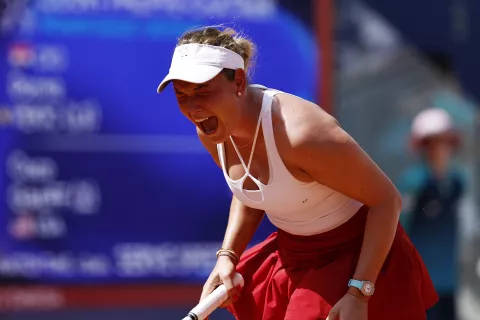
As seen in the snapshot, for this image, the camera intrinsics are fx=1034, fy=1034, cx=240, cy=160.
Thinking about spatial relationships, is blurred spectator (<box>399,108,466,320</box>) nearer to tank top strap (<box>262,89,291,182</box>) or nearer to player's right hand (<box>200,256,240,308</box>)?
player's right hand (<box>200,256,240,308</box>)

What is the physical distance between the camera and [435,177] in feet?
19.8

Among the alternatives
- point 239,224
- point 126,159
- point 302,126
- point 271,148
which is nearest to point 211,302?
point 239,224

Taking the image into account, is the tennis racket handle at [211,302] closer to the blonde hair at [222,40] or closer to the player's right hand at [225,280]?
the player's right hand at [225,280]

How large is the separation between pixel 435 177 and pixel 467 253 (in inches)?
24.7

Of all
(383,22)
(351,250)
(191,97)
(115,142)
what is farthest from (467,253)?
(191,97)

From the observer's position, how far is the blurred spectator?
592 centimetres

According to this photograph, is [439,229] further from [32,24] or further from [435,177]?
[32,24]

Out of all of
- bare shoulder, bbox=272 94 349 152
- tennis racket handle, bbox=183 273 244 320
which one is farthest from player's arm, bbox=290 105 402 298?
tennis racket handle, bbox=183 273 244 320

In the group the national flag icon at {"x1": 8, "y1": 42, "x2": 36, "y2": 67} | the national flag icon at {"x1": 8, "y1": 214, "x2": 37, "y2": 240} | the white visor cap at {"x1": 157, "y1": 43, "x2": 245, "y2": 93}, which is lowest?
the national flag icon at {"x1": 8, "y1": 214, "x2": 37, "y2": 240}

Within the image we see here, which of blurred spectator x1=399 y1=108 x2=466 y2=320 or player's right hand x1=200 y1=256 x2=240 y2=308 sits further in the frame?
blurred spectator x1=399 y1=108 x2=466 y2=320

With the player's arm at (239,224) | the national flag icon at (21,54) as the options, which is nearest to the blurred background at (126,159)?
the national flag icon at (21,54)

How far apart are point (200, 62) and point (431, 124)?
11.2 ft

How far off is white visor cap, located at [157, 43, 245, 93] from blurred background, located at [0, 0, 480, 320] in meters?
3.07

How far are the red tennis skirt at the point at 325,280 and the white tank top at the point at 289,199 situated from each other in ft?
0.13
